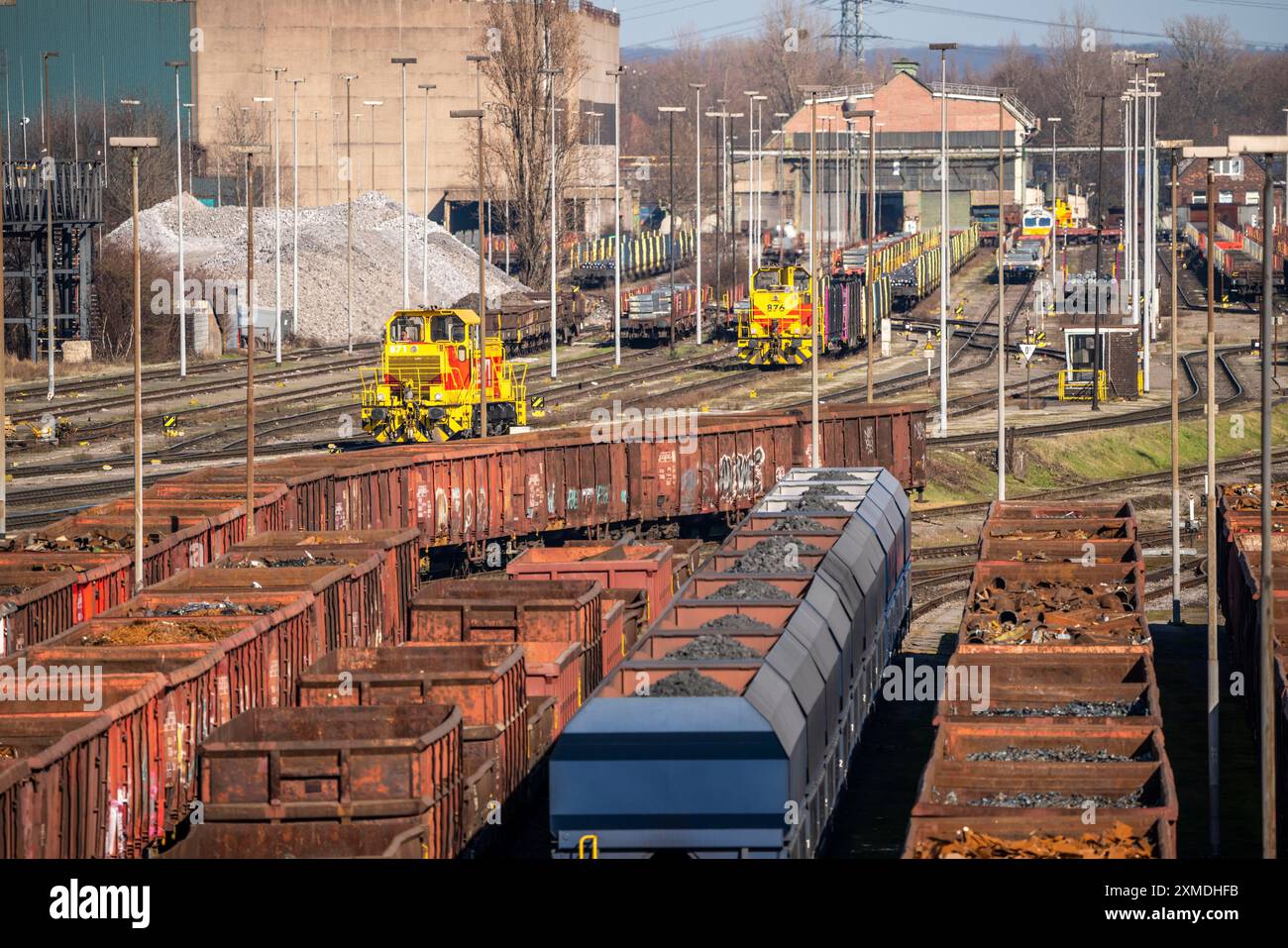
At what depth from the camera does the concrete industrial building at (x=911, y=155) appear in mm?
119500

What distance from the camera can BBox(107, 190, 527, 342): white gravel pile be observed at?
73938mm

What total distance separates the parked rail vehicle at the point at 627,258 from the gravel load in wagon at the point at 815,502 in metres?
61.3

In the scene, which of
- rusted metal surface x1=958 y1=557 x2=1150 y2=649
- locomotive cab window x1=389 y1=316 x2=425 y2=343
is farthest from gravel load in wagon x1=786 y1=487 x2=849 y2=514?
locomotive cab window x1=389 y1=316 x2=425 y2=343

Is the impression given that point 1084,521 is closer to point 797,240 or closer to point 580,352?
point 580,352

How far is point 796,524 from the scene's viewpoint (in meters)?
26.3

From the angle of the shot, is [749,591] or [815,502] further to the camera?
[815,502]

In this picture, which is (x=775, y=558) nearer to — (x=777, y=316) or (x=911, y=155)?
(x=777, y=316)

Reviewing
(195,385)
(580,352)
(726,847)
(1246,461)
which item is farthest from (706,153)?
(726,847)

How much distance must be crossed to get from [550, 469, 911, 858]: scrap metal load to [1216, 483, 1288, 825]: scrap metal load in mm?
4538

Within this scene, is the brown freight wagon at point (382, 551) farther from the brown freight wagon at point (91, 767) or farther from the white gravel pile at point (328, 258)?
the white gravel pile at point (328, 258)

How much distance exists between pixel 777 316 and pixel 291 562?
125 feet

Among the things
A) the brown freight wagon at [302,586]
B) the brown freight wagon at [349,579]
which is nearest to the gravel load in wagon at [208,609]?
the brown freight wagon at [302,586]

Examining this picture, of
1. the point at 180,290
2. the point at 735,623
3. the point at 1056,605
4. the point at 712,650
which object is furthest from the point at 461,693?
the point at 180,290
